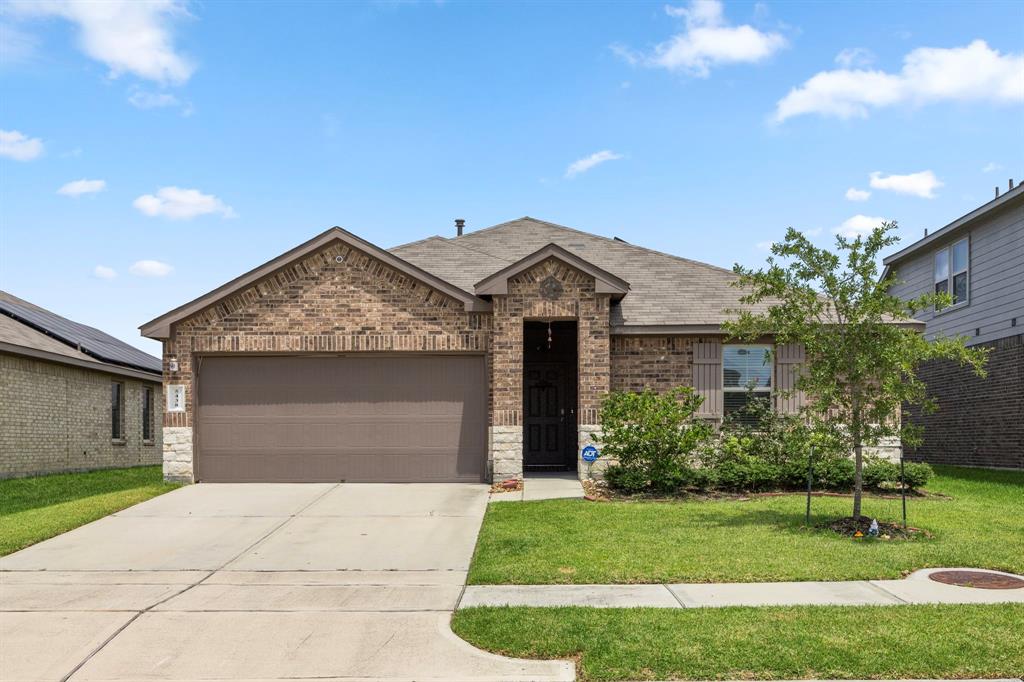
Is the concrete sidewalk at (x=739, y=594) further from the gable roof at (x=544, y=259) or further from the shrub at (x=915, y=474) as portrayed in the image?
the gable roof at (x=544, y=259)

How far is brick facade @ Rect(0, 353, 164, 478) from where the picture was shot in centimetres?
1944

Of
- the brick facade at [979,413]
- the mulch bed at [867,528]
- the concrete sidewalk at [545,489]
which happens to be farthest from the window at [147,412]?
the brick facade at [979,413]

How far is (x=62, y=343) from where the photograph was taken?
2244 cm

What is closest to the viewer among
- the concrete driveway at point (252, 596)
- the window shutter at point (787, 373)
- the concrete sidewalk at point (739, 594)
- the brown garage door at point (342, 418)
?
the concrete driveway at point (252, 596)

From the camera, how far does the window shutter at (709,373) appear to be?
16.8 meters

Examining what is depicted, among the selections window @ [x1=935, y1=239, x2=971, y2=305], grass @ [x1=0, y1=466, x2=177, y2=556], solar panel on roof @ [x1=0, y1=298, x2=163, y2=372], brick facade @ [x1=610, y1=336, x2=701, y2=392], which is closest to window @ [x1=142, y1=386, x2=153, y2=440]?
solar panel on roof @ [x1=0, y1=298, x2=163, y2=372]

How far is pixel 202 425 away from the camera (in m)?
16.6

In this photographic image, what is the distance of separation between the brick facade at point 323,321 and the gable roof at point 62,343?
5375 mm

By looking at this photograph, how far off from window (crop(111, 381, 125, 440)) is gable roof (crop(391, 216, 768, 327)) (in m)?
9.60

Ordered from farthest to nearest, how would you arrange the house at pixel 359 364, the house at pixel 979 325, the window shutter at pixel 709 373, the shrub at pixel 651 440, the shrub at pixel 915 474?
the house at pixel 979 325
the window shutter at pixel 709 373
the house at pixel 359 364
the shrub at pixel 915 474
the shrub at pixel 651 440

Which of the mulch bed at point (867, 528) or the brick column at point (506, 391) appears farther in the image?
the brick column at point (506, 391)

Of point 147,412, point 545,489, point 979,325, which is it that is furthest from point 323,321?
point 979,325

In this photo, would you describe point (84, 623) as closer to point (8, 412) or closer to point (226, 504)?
point (226, 504)

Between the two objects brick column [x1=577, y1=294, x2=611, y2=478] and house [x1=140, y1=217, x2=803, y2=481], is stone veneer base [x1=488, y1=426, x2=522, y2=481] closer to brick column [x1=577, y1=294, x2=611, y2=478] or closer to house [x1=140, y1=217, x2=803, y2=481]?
house [x1=140, y1=217, x2=803, y2=481]
